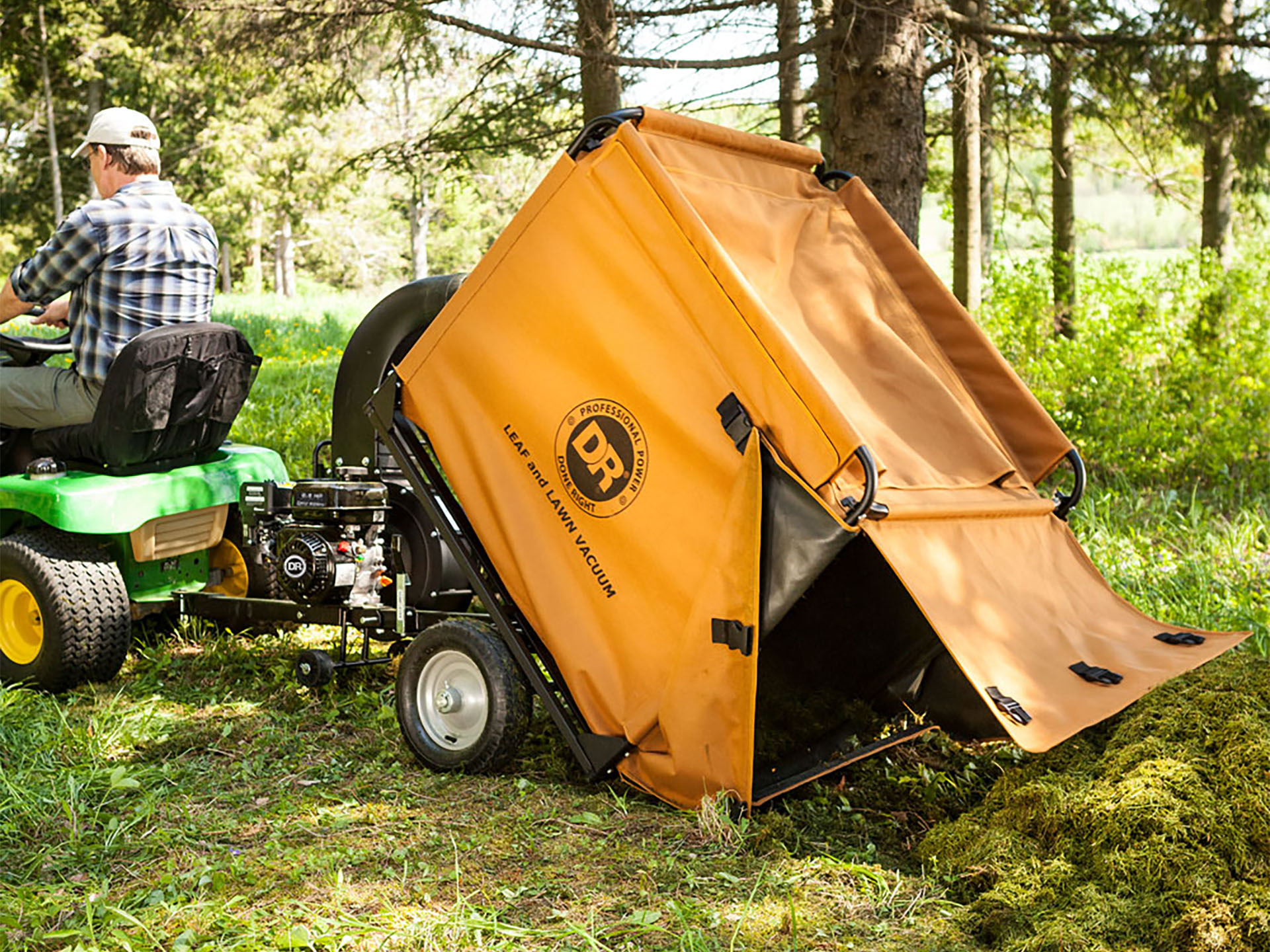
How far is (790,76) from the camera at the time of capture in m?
10.5

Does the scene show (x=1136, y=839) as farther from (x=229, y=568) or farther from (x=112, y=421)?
(x=229, y=568)

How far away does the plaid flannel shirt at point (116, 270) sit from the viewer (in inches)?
183

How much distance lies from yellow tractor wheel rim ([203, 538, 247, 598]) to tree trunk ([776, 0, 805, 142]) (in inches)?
154

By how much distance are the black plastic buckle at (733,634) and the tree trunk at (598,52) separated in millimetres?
4210

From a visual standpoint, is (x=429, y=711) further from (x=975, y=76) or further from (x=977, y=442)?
(x=975, y=76)

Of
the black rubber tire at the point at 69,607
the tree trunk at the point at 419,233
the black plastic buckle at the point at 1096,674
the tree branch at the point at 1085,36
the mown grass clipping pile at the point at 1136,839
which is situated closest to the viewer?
the mown grass clipping pile at the point at 1136,839

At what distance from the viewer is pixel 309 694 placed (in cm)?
453

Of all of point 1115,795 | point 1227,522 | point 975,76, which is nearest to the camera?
point 1115,795

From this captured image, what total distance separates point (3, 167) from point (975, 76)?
31892 millimetres

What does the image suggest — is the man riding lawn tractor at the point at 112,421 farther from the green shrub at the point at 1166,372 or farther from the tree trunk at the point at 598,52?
the green shrub at the point at 1166,372

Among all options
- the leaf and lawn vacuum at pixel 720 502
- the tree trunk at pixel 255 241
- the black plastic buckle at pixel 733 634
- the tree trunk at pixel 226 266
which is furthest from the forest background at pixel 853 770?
the tree trunk at pixel 226 266

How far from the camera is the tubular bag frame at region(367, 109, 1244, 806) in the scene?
9.93 ft

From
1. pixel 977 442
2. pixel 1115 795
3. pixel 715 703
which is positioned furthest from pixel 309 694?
pixel 1115 795

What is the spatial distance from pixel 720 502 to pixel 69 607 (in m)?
2.66
